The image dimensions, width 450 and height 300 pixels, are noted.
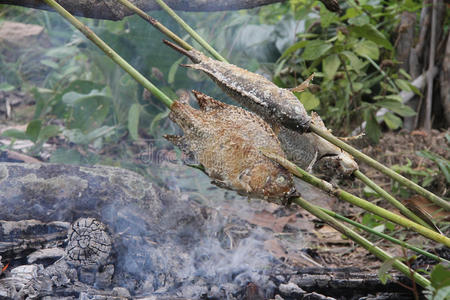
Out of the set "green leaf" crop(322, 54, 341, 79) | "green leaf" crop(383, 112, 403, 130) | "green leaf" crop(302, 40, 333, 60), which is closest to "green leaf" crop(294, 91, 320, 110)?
"green leaf" crop(302, 40, 333, 60)

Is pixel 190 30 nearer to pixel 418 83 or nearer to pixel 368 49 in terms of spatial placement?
pixel 368 49

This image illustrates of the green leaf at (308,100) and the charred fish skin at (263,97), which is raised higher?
the charred fish skin at (263,97)

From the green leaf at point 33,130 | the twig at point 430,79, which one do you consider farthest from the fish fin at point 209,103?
the twig at point 430,79

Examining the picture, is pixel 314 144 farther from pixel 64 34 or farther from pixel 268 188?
pixel 64 34

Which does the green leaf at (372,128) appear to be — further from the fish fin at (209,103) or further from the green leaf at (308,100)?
the fish fin at (209,103)

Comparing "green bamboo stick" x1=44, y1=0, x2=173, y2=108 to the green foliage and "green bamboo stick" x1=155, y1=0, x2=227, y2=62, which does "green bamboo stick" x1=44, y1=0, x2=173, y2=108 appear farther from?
the green foliage

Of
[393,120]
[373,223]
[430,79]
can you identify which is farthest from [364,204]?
[430,79]
